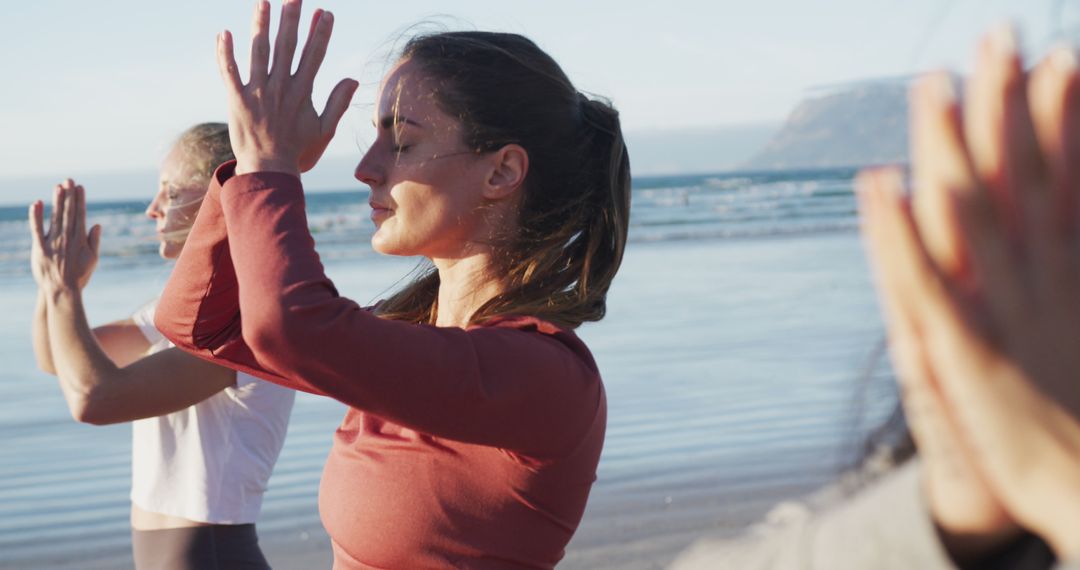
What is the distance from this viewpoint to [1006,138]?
66 centimetres

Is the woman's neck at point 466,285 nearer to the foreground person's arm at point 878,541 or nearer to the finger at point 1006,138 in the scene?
the foreground person's arm at point 878,541

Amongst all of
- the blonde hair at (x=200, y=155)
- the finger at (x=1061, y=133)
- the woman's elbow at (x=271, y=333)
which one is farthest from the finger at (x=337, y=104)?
the finger at (x=1061, y=133)

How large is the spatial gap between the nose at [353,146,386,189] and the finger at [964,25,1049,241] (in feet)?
6.20

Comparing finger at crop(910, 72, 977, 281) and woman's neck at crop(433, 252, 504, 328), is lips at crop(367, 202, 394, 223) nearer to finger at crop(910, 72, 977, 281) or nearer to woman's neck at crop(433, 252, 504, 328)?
woman's neck at crop(433, 252, 504, 328)

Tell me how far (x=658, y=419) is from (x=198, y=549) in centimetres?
513

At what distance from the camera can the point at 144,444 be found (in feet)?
12.2

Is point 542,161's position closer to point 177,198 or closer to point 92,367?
point 92,367

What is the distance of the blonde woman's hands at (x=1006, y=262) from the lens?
25.6 inches

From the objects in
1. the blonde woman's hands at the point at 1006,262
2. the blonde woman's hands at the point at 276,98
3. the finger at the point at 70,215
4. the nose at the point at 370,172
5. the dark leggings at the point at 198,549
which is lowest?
the dark leggings at the point at 198,549

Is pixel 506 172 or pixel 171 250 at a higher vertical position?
pixel 506 172

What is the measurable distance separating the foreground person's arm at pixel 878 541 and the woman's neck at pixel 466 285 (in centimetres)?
176

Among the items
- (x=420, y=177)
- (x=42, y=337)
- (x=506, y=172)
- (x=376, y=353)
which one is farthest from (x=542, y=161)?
(x=42, y=337)

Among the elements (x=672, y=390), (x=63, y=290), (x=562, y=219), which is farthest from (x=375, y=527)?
(x=672, y=390)

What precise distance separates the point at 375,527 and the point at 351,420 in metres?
0.38
